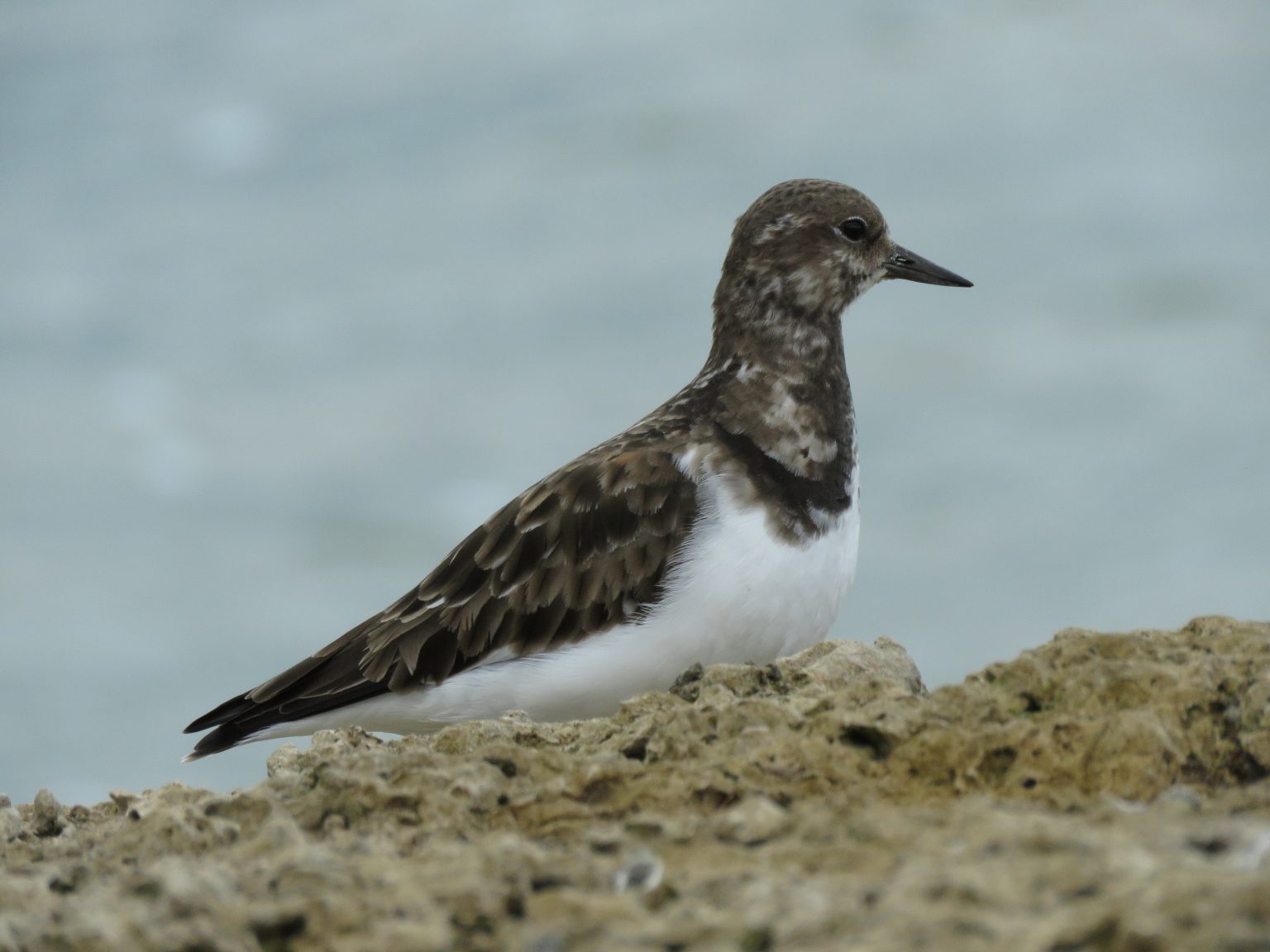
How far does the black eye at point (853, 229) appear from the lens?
7.76m

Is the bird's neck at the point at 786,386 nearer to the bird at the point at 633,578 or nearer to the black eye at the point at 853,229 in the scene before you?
the bird at the point at 633,578

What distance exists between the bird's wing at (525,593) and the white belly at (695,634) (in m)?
0.07

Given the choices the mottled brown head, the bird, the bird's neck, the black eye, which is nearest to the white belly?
the bird

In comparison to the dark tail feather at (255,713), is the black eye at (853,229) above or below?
above

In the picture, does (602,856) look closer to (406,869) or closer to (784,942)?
(406,869)

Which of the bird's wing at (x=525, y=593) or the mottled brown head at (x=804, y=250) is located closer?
the bird's wing at (x=525, y=593)

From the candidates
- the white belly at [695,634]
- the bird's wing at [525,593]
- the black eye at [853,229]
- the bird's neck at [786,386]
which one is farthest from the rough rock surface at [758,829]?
the black eye at [853,229]

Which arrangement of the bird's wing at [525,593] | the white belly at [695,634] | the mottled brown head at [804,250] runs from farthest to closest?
the mottled brown head at [804,250], the bird's wing at [525,593], the white belly at [695,634]

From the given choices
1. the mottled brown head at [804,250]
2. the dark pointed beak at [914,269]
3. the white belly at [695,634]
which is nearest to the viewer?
the white belly at [695,634]

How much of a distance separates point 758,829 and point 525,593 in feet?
12.1

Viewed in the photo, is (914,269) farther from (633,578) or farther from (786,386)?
(633,578)

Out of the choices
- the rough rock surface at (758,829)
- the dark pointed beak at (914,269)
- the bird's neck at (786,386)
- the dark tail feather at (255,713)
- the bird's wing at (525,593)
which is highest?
the dark pointed beak at (914,269)

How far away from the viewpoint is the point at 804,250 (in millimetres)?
7699

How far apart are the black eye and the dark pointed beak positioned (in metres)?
0.27
